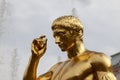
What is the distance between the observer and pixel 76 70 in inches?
174

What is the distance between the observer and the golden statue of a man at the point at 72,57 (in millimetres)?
4383

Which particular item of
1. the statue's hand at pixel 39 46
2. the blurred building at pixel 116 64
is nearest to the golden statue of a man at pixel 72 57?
the statue's hand at pixel 39 46

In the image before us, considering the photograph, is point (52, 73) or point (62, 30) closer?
point (62, 30)

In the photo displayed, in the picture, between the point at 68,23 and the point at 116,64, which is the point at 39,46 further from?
the point at 116,64

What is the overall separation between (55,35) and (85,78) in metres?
0.64

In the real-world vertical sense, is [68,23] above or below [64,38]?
above

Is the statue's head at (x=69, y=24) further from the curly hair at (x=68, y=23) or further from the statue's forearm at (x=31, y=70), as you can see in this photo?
the statue's forearm at (x=31, y=70)

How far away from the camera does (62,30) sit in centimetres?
459

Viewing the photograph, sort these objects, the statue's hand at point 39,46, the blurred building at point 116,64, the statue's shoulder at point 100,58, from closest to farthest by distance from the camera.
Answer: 1. the statue's shoulder at point 100,58
2. the statue's hand at point 39,46
3. the blurred building at point 116,64

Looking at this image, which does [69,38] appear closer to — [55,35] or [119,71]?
Answer: [55,35]

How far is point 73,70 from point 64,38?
1.30ft

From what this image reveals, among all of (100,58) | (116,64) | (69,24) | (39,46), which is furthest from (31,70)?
(116,64)

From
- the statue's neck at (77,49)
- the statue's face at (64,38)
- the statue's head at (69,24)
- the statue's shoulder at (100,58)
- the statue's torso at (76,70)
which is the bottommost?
the statue's torso at (76,70)

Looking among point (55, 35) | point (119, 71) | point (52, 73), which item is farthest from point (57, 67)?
point (119, 71)
